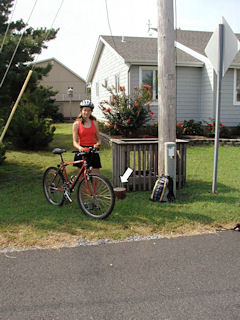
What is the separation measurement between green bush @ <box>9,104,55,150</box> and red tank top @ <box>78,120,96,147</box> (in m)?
7.11

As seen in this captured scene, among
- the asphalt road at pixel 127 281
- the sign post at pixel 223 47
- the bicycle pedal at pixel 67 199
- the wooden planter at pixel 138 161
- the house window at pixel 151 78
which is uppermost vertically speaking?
the house window at pixel 151 78

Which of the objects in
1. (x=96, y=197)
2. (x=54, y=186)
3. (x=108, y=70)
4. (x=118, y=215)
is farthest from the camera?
(x=108, y=70)

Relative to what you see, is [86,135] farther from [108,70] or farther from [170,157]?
[108,70]

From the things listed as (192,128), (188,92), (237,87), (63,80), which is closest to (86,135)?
(192,128)

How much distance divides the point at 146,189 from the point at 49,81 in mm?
39599

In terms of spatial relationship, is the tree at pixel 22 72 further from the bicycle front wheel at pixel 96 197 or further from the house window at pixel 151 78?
the bicycle front wheel at pixel 96 197

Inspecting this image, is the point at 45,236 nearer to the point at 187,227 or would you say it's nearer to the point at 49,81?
the point at 187,227

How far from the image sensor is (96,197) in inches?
203

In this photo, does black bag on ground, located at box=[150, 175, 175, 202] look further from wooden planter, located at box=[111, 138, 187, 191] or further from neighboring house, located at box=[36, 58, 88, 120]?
neighboring house, located at box=[36, 58, 88, 120]

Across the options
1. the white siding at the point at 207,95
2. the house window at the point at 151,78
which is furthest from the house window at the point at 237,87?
the house window at the point at 151,78

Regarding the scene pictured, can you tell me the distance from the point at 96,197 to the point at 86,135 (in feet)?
3.90

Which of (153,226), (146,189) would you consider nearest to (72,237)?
(153,226)

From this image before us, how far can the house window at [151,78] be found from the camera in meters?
15.4

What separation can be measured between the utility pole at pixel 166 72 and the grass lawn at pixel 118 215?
108 centimetres
